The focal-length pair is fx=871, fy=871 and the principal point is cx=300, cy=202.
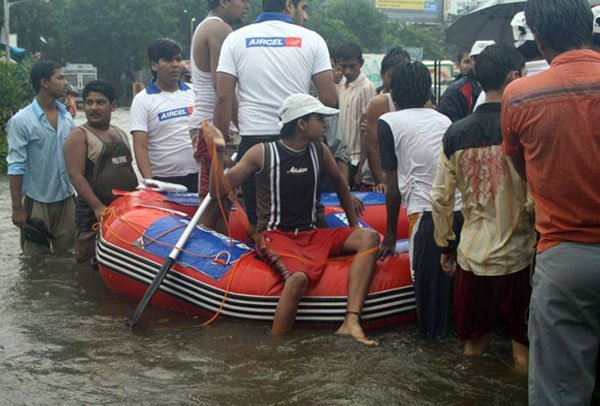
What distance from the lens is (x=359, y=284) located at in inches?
213

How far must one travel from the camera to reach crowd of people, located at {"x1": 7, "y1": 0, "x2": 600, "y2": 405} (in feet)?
10.2

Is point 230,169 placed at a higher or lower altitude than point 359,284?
higher

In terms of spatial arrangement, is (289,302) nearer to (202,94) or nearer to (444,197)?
(444,197)

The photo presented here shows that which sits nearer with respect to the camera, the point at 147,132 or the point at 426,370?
the point at 426,370

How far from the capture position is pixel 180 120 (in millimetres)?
7230

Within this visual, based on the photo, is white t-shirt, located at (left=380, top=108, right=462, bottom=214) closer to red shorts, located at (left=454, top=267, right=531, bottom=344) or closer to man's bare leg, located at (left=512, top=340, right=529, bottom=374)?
red shorts, located at (left=454, top=267, right=531, bottom=344)

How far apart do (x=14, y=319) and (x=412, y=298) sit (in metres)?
2.80

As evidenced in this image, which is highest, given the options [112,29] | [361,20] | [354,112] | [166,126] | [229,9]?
[229,9]

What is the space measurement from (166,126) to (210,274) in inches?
73.1

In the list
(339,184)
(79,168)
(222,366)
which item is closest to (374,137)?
(339,184)

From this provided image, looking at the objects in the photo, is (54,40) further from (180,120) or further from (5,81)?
(180,120)

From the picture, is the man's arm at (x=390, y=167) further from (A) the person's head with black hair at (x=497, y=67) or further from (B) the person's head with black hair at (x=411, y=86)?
(A) the person's head with black hair at (x=497, y=67)

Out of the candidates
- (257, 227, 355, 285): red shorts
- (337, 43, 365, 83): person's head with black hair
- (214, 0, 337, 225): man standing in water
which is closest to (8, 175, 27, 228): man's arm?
(214, 0, 337, 225): man standing in water

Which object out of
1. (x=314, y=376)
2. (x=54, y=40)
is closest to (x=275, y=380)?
(x=314, y=376)
